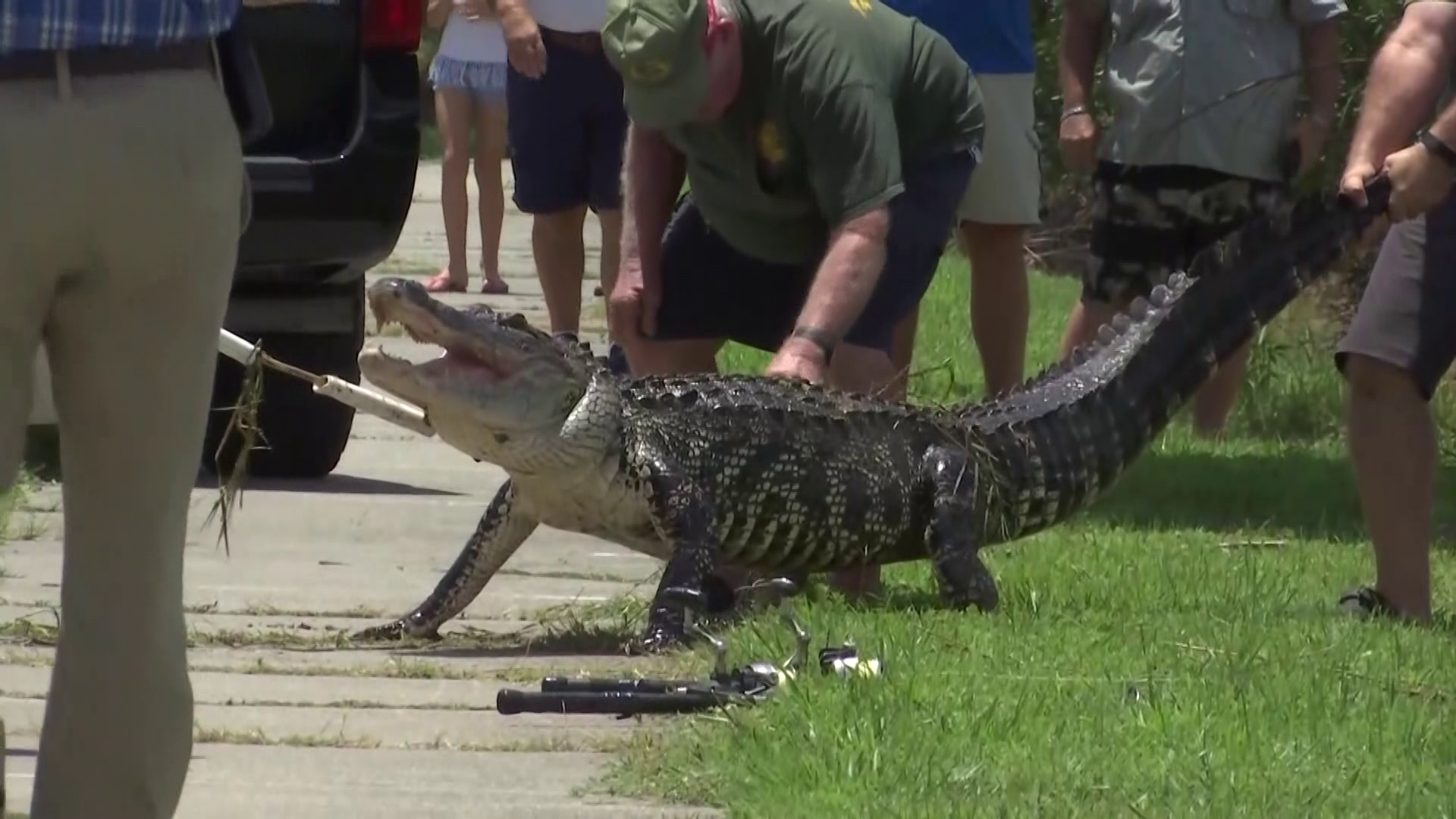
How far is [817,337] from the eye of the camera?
5629 mm

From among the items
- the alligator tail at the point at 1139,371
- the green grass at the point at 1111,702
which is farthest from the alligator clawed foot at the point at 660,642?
the alligator tail at the point at 1139,371

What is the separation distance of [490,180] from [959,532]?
6450mm

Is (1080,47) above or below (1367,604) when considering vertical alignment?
above

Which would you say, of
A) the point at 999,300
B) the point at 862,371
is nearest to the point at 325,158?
the point at 862,371

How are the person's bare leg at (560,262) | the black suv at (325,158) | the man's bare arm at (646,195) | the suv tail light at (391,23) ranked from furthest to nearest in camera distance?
1. the person's bare leg at (560,262)
2. the suv tail light at (391,23)
3. the black suv at (325,158)
4. the man's bare arm at (646,195)

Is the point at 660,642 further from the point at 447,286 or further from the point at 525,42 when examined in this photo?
the point at 447,286

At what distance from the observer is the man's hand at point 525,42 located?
821cm

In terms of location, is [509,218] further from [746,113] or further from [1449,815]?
[1449,815]

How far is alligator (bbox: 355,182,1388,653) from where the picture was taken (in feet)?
17.6

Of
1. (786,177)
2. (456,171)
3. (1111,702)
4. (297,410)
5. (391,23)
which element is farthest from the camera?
(456,171)

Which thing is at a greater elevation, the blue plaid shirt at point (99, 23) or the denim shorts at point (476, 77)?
the blue plaid shirt at point (99, 23)

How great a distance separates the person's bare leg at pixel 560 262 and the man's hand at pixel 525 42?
56 centimetres

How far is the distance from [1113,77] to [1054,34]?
447 cm

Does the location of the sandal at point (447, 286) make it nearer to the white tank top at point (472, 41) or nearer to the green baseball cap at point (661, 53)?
the white tank top at point (472, 41)
